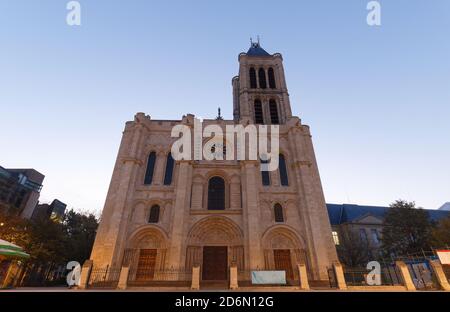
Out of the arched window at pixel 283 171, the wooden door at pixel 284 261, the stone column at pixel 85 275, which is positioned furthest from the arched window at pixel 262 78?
the stone column at pixel 85 275

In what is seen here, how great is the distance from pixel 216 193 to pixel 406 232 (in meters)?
22.3

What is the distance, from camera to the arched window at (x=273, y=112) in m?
26.0

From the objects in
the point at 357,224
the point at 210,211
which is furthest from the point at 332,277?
the point at 357,224

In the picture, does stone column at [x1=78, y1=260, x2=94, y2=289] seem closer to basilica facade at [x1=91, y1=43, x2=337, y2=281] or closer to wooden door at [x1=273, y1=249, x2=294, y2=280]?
basilica facade at [x1=91, y1=43, x2=337, y2=281]

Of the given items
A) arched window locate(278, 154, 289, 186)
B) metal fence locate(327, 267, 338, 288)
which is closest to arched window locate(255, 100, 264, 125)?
arched window locate(278, 154, 289, 186)

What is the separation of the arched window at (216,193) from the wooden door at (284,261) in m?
5.63

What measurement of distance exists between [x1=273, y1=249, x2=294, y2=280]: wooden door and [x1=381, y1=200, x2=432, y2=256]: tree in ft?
52.1

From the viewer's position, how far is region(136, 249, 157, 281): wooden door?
1673cm

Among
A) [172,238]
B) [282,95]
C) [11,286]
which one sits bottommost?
[11,286]

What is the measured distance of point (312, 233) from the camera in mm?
17906

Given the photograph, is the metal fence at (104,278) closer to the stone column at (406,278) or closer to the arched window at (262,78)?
the stone column at (406,278)
